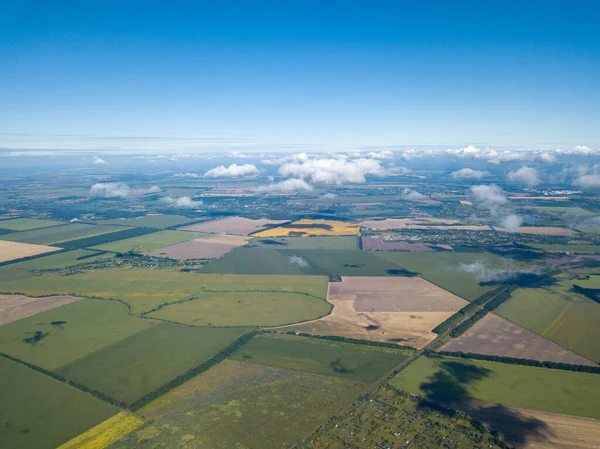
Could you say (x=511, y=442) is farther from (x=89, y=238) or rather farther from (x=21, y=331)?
(x=89, y=238)

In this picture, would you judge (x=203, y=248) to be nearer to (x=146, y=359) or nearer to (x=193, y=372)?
(x=146, y=359)

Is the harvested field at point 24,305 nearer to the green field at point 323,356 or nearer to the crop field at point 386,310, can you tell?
the green field at point 323,356

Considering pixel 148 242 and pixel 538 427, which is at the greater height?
pixel 538 427

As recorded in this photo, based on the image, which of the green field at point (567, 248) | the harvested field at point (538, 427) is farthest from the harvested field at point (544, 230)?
the harvested field at point (538, 427)

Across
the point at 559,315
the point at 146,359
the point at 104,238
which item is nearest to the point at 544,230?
the point at 559,315

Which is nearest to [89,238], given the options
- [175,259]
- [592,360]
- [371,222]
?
[175,259]

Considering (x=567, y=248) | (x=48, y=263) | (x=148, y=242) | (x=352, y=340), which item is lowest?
(x=567, y=248)

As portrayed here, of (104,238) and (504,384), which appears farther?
(104,238)

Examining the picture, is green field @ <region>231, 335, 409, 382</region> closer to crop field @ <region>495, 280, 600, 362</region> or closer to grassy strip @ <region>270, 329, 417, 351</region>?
grassy strip @ <region>270, 329, 417, 351</region>
